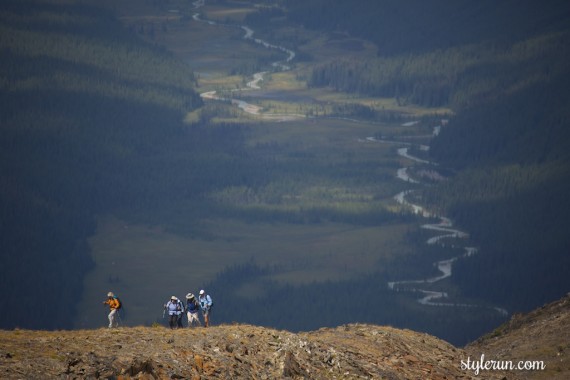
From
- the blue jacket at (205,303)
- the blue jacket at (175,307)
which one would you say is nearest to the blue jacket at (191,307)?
the blue jacket at (205,303)

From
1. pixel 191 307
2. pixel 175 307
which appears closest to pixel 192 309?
pixel 191 307

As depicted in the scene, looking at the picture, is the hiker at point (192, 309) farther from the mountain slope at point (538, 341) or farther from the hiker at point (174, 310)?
the mountain slope at point (538, 341)

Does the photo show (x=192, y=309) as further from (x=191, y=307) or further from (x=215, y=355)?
(x=215, y=355)

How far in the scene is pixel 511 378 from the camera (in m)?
82.6

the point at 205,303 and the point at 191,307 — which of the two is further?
the point at 191,307

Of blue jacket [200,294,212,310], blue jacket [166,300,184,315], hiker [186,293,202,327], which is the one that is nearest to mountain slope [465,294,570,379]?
blue jacket [200,294,212,310]

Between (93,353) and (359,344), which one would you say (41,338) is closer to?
(93,353)

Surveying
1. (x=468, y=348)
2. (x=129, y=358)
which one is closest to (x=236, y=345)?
(x=129, y=358)

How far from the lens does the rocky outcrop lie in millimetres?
67938

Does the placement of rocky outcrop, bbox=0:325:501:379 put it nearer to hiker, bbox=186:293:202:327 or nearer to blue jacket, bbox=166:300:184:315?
blue jacket, bbox=166:300:184:315

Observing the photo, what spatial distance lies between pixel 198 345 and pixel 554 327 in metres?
27.2

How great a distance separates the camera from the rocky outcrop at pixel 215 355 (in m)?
67.9

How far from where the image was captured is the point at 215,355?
237 feet

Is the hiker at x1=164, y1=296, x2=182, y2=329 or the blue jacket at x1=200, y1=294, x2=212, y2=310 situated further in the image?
the blue jacket at x1=200, y1=294, x2=212, y2=310
